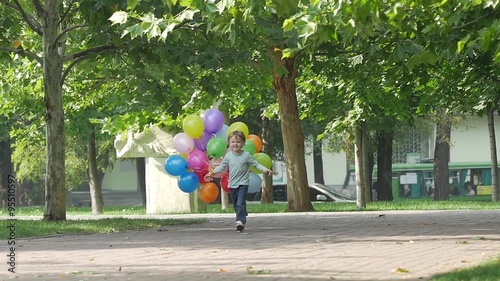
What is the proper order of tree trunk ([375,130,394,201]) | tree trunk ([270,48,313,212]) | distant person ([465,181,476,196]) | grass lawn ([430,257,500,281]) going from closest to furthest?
grass lawn ([430,257,500,281])
tree trunk ([270,48,313,212])
tree trunk ([375,130,394,201])
distant person ([465,181,476,196])

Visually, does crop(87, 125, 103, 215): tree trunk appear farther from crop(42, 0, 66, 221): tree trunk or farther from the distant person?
the distant person

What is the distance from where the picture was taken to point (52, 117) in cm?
2409

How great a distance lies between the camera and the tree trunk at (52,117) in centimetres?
2402

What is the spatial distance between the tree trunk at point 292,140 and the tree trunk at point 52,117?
25.7ft

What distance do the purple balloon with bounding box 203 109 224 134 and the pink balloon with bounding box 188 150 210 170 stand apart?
54 cm

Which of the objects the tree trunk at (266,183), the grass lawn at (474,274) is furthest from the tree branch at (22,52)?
the tree trunk at (266,183)

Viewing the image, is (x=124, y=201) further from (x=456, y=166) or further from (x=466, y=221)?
(x=466, y=221)

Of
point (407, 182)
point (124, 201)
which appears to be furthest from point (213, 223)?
point (124, 201)

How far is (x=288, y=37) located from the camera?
798 inches

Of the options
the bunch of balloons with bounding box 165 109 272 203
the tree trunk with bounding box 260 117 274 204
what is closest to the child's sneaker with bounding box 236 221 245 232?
the bunch of balloons with bounding box 165 109 272 203

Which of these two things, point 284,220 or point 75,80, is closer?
point 284,220

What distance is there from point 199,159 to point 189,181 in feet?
2.14

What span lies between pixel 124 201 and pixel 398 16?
302 ft

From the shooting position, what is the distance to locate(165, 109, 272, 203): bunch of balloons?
2584 cm
